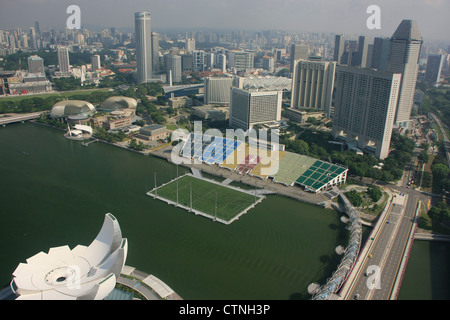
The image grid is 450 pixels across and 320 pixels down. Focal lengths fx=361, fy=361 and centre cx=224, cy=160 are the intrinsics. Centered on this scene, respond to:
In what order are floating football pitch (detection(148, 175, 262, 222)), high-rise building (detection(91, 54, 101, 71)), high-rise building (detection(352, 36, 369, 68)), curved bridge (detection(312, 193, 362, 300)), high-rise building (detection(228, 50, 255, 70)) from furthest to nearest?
high-rise building (detection(91, 54, 101, 71)) → high-rise building (detection(228, 50, 255, 70)) → high-rise building (detection(352, 36, 369, 68)) → floating football pitch (detection(148, 175, 262, 222)) → curved bridge (detection(312, 193, 362, 300))

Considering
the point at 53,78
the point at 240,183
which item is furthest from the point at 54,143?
the point at 53,78

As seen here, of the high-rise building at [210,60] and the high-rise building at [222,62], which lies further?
the high-rise building at [210,60]

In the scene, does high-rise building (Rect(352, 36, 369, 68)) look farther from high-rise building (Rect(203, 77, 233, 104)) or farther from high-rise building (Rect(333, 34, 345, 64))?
high-rise building (Rect(203, 77, 233, 104))

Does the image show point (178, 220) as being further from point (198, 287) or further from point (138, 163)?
point (138, 163)

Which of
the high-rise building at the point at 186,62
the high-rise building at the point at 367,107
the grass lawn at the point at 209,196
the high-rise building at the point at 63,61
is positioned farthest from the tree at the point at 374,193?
the high-rise building at the point at 63,61

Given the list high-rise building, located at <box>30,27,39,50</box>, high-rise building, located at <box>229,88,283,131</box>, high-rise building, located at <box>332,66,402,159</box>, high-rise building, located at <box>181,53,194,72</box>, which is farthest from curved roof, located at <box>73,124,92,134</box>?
high-rise building, located at <box>30,27,39,50</box>

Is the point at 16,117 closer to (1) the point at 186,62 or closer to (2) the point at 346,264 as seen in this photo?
(2) the point at 346,264

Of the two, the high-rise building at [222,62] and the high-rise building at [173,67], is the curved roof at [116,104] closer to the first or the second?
the high-rise building at [173,67]

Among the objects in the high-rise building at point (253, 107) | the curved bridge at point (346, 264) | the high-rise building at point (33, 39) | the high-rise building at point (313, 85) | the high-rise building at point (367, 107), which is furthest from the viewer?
the high-rise building at point (33, 39)
